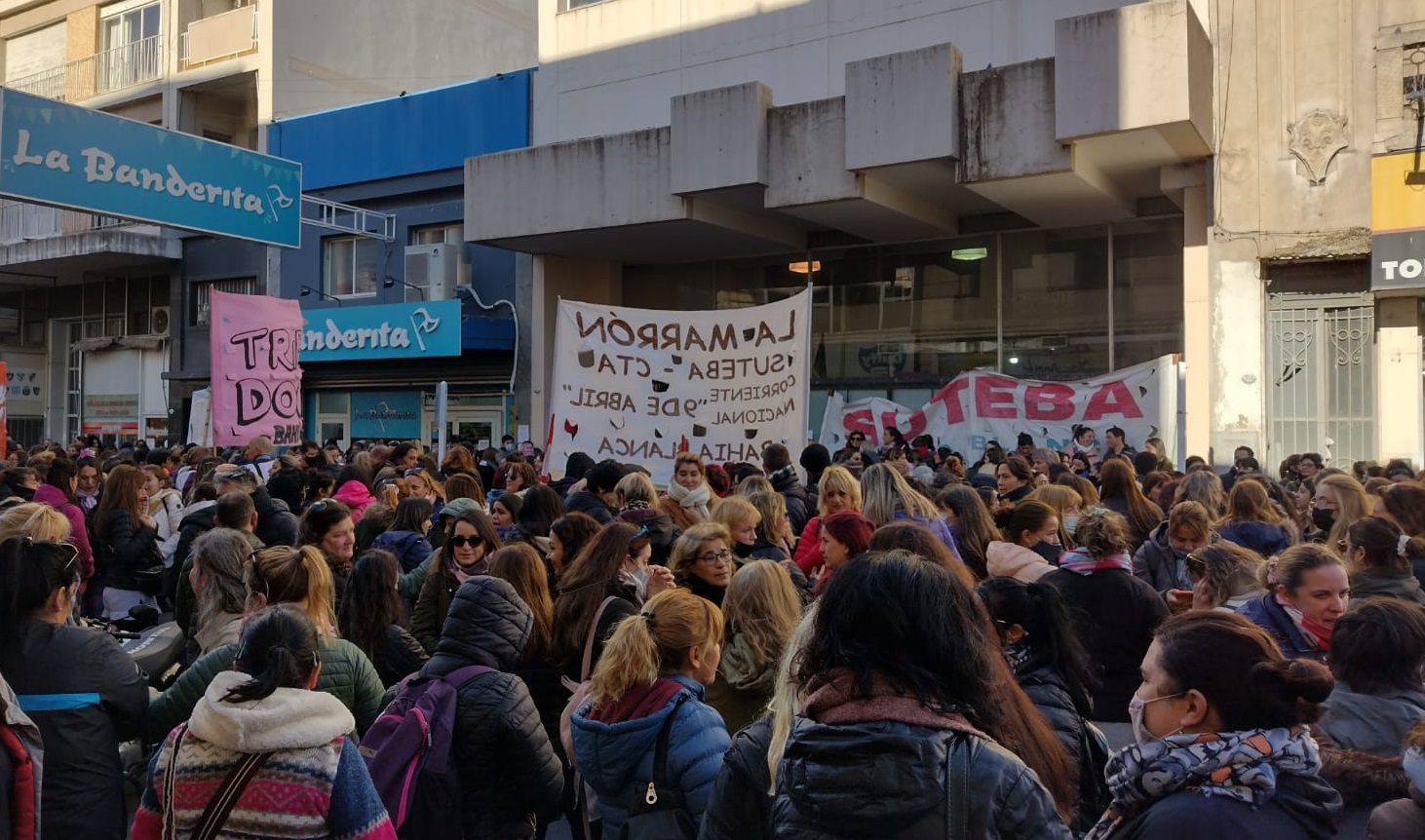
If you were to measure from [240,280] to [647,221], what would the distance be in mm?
12727

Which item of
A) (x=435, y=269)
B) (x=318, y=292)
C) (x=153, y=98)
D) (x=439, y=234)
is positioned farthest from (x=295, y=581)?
(x=153, y=98)

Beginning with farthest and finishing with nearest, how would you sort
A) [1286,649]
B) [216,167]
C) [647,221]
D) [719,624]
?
[647,221] → [216,167] → [1286,649] → [719,624]

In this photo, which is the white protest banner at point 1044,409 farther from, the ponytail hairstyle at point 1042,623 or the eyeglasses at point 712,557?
the ponytail hairstyle at point 1042,623

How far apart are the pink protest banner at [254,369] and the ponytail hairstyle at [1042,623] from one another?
10.7 metres

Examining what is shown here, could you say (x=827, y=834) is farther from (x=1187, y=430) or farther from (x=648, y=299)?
(x=648, y=299)

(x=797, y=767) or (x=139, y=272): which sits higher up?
(x=139, y=272)

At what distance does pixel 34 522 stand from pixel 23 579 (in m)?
1.61

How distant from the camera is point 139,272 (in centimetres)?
2739

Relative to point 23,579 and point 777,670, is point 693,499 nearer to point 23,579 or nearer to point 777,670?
point 777,670

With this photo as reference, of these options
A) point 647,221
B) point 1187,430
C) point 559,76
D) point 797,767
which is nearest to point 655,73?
point 559,76

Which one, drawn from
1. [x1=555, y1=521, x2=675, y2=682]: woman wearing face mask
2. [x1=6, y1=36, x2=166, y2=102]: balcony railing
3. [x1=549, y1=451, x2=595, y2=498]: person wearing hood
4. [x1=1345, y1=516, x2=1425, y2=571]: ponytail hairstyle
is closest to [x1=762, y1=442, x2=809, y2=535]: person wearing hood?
[x1=549, y1=451, x2=595, y2=498]: person wearing hood

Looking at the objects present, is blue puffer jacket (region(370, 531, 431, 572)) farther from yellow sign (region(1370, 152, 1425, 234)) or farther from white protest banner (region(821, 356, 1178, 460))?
yellow sign (region(1370, 152, 1425, 234))

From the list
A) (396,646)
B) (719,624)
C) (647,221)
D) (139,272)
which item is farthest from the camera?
(139,272)

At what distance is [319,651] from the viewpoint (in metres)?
3.83
